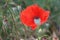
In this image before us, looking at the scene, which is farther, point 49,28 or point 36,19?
point 49,28

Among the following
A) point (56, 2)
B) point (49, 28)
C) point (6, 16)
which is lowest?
point (49, 28)

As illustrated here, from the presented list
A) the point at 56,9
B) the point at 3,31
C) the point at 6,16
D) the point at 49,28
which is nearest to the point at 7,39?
the point at 3,31

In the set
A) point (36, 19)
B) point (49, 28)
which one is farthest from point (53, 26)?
point (36, 19)

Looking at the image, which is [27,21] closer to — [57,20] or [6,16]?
[6,16]

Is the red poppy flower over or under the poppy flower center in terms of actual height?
over

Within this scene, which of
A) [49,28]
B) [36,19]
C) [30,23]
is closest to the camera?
[30,23]

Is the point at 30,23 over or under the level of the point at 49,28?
over

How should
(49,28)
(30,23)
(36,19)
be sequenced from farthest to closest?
1. (49,28)
2. (36,19)
3. (30,23)

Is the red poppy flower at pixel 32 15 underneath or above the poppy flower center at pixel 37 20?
above

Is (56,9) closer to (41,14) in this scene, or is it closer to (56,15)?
(56,15)
